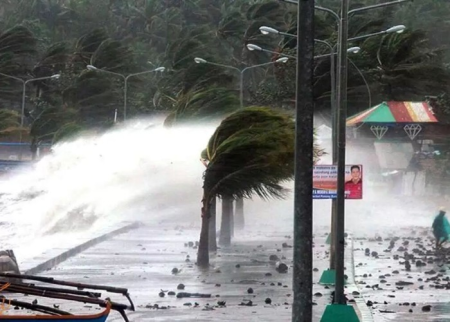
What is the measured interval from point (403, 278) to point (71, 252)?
894 cm

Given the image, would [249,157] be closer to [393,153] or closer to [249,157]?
[249,157]

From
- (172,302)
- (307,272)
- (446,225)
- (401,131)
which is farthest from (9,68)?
(307,272)

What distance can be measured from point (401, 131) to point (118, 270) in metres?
45.0

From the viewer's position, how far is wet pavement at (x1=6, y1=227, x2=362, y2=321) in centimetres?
1878

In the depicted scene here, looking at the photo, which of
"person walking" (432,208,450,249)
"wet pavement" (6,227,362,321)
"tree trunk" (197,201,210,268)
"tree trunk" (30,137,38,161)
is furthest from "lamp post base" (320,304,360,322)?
"tree trunk" (30,137,38,161)

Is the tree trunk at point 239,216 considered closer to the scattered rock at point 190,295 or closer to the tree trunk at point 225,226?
the tree trunk at point 225,226

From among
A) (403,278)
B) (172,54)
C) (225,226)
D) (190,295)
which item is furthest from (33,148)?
(190,295)

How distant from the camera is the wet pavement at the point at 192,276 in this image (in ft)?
61.6

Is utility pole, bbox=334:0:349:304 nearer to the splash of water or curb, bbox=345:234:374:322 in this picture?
curb, bbox=345:234:374:322

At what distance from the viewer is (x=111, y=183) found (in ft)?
136

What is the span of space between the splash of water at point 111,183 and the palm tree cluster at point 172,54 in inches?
684

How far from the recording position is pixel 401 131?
6888 cm

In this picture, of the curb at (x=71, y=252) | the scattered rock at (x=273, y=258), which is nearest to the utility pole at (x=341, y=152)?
the curb at (x=71, y=252)

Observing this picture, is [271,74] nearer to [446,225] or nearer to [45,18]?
[45,18]
